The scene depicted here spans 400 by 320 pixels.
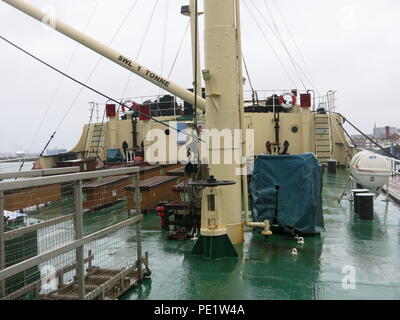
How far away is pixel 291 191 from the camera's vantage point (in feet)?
22.0

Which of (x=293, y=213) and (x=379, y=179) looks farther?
(x=379, y=179)

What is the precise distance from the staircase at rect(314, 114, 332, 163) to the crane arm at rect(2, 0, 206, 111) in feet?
35.9

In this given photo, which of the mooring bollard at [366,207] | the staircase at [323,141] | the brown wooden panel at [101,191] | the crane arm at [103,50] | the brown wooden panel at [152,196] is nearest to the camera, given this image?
the crane arm at [103,50]

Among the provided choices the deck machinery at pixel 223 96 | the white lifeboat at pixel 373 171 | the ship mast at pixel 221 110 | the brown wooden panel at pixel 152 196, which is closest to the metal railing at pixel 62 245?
the ship mast at pixel 221 110

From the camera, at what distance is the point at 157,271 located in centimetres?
506

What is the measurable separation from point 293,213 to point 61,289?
417 cm

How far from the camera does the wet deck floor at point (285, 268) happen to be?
4.24 m

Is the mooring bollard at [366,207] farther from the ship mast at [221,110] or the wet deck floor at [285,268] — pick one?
the ship mast at [221,110]

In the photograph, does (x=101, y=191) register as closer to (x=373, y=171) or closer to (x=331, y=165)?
(x=373, y=171)

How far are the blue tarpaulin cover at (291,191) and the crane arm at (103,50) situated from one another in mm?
1781

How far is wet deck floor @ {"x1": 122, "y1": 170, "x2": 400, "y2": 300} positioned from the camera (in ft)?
13.9
